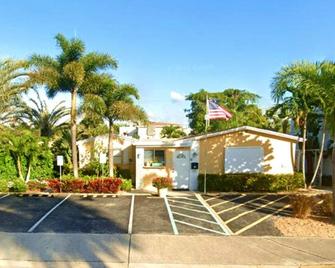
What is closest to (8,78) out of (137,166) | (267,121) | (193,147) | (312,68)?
(137,166)

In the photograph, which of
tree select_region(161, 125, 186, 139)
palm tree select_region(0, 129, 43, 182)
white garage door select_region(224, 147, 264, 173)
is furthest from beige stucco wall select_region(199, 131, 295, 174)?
tree select_region(161, 125, 186, 139)

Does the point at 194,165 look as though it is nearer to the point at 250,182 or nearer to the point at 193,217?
the point at 250,182

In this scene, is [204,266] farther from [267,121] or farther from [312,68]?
[267,121]

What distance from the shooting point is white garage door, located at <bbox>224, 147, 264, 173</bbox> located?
2223 cm

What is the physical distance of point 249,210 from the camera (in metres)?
15.7

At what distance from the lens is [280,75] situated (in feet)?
47.4

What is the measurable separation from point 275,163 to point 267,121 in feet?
69.5

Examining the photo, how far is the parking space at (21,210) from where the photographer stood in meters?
12.4

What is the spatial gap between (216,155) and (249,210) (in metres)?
6.85

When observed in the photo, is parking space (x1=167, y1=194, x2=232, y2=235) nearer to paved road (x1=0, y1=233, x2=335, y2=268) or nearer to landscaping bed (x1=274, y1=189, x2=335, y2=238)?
paved road (x1=0, y1=233, x2=335, y2=268)

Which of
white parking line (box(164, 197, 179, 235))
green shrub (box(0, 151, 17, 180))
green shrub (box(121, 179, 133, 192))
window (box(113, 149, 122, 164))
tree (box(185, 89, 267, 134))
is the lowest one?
white parking line (box(164, 197, 179, 235))

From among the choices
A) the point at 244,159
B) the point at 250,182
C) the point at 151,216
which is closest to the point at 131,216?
the point at 151,216

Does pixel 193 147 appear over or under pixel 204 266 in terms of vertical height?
over

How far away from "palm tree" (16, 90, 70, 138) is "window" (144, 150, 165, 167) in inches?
327
